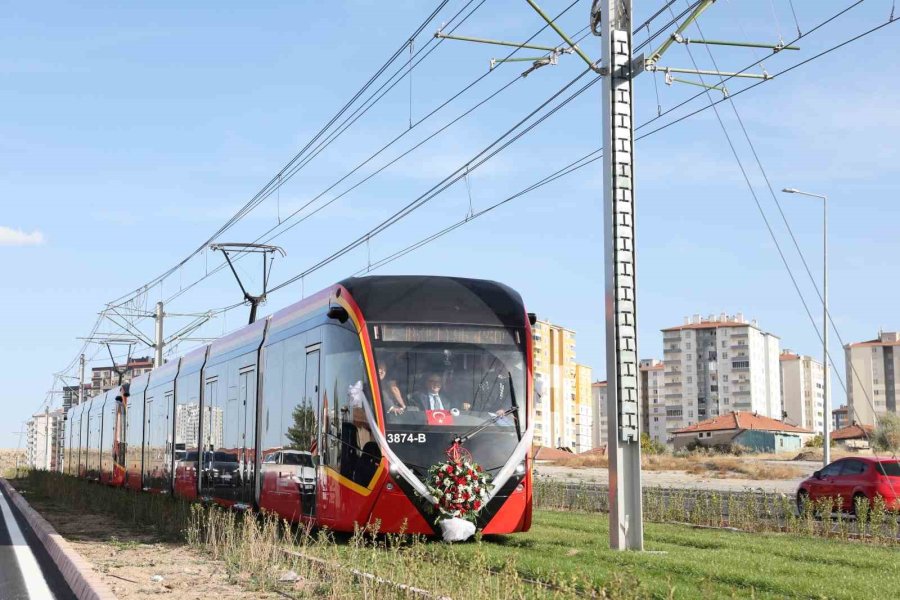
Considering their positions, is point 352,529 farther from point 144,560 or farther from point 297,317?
point 297,317

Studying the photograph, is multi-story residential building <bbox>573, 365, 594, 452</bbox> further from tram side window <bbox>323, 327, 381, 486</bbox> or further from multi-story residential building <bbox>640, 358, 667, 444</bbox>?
tram side window <bbox>323, 327, 381, 486</bbox>

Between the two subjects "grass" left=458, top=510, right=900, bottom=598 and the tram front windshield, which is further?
the tram front windshield

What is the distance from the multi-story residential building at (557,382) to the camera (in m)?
164

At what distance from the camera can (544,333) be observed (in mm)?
169875

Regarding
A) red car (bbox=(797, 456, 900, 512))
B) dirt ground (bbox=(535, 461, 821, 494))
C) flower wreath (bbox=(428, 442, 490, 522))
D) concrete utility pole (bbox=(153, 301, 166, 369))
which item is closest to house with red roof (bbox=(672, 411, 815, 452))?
dirt ground (bbox=(535, 461, 821, 494))

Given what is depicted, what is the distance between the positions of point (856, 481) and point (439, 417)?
14295 mm

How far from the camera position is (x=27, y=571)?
47.6 feet

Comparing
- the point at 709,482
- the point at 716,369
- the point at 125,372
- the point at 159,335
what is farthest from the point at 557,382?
the point at 159,335

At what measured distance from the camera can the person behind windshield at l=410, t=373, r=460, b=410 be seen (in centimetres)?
1496

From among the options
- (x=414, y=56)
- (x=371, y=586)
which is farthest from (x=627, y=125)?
(x=371, y=586)

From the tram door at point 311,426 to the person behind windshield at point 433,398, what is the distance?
1.76 m

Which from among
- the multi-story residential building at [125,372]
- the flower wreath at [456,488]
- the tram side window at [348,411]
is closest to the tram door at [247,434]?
the tram side window at [348,411]

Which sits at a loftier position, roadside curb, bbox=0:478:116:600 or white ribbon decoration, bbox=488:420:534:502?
white ribbon decoration, bbox=488:420:534:502

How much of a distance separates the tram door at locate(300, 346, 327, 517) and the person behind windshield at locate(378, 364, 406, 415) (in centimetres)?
154
